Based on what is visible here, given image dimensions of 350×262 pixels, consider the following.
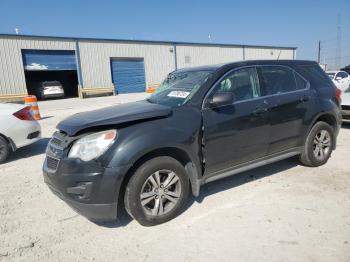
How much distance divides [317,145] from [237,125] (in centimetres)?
198

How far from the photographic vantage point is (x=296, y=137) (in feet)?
14.9

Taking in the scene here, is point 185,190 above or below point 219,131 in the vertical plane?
below

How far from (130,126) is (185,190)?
1.02 metres

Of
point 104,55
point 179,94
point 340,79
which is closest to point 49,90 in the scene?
point 104,55

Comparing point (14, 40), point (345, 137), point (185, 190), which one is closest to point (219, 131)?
point (185, 190)

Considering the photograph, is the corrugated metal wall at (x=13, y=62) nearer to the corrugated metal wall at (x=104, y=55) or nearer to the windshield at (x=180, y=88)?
the corrugated metal wall at (x=104, y=55)

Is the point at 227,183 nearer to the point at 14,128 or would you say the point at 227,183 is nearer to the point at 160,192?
the point at 160,192

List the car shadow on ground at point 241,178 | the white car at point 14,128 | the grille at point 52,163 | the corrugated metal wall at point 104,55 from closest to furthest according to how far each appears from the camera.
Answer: the grille at point 52,163
the car shadow on ground at point 241,178
the white car at point 14,128
the corrugated metal wall at point 104,55

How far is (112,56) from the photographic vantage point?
1077 inches

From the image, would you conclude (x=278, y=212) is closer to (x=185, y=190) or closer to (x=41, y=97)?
(x=185, y=190)

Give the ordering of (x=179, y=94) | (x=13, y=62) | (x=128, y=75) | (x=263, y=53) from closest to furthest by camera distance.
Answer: (x=179, y=94)
(x=13, y=62)
(x=128, y=75)
(x=263, y=53)

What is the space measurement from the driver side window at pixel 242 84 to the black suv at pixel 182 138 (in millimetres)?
14

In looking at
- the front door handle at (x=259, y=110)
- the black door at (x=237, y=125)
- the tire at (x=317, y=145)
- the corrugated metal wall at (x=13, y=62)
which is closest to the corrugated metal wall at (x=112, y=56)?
the corrugated metal wall at (x=13, y=62)

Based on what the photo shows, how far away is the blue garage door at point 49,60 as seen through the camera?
2366cm
